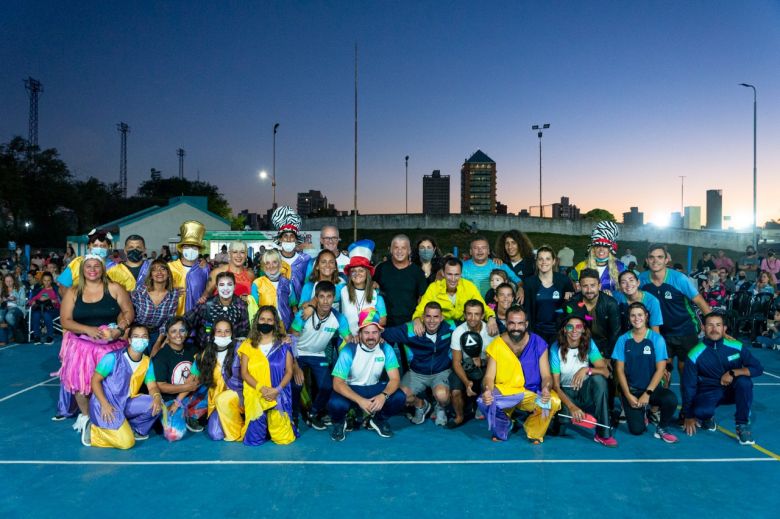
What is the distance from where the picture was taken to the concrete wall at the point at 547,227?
148 feet

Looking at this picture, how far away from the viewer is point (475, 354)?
5691 millimetres

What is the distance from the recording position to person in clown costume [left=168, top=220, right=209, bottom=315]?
6.19 metres

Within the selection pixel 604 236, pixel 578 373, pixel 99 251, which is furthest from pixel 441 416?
pixel 99 251

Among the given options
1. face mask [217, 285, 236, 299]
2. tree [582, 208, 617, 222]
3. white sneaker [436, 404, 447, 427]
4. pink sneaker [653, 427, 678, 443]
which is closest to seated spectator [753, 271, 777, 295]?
pink sneaker [653, 427, 678, 443]

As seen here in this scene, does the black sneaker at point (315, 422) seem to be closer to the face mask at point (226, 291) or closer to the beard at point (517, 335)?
the face mask at point (226, 291)

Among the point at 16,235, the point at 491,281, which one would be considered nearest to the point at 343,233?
the point at 16,235

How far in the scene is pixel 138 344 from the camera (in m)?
5.22

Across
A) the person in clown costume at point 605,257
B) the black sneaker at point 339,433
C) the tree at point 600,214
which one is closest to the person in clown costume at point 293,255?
the black sneaker at point 339,433

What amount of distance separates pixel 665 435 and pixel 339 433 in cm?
307

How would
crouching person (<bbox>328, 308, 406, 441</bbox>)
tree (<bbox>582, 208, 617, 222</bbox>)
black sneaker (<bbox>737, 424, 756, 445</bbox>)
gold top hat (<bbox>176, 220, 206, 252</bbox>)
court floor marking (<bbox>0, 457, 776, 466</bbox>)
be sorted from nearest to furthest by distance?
court floor marking (<bbox>0, 457, 776, 466</bbox>), black sneaker (<bbox>737, 424, 756, 445</bbox>), crouching person (<bbox>328, 308, 406, 441</bbox>), gold top hat (<bbox>176, 220, 206, 252</bbox>), tree (<bbox>582, 208, 617, 222</bbox>)

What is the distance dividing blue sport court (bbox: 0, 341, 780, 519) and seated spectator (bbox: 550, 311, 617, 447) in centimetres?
29

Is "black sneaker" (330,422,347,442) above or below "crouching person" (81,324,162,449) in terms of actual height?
below

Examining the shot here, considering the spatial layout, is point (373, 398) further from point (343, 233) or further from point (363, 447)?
point (343, 233)

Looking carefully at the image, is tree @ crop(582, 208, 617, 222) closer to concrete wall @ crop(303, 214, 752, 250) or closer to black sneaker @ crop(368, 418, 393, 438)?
concrete wall @ crop(303, 214, 752, 250)
